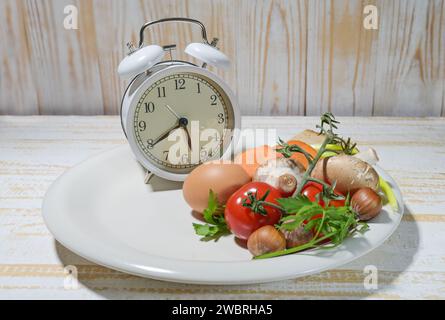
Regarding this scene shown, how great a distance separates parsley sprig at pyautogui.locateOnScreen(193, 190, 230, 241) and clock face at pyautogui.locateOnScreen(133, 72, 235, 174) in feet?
0.78

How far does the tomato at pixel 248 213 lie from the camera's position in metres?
0.89

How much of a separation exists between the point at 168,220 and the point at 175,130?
234 mm

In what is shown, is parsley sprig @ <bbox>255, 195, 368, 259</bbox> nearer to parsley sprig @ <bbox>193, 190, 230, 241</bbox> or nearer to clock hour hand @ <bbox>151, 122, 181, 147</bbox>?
parsley sprig @ <bbox>193, 190, 230, 241</bbox>

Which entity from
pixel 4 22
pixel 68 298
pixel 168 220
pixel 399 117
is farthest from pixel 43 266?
pixel 399 117

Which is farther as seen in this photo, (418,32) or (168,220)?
(418,32)

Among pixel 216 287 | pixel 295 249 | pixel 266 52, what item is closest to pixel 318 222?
pixel 295 249

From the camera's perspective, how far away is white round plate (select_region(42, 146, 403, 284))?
0.77 metres

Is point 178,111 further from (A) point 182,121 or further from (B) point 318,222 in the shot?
(B) point 318,222

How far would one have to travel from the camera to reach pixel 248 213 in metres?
0.90

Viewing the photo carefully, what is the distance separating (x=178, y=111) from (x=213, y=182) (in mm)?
248

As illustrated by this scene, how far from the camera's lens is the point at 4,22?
169 centimetres

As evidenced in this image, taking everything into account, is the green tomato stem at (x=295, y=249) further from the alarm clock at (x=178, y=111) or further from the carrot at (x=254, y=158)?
the alarm clock at (x=178, y=111)

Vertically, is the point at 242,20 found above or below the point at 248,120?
above

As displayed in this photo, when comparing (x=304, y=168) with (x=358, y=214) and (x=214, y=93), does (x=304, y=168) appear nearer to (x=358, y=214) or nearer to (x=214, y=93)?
(x=358, y=214)
